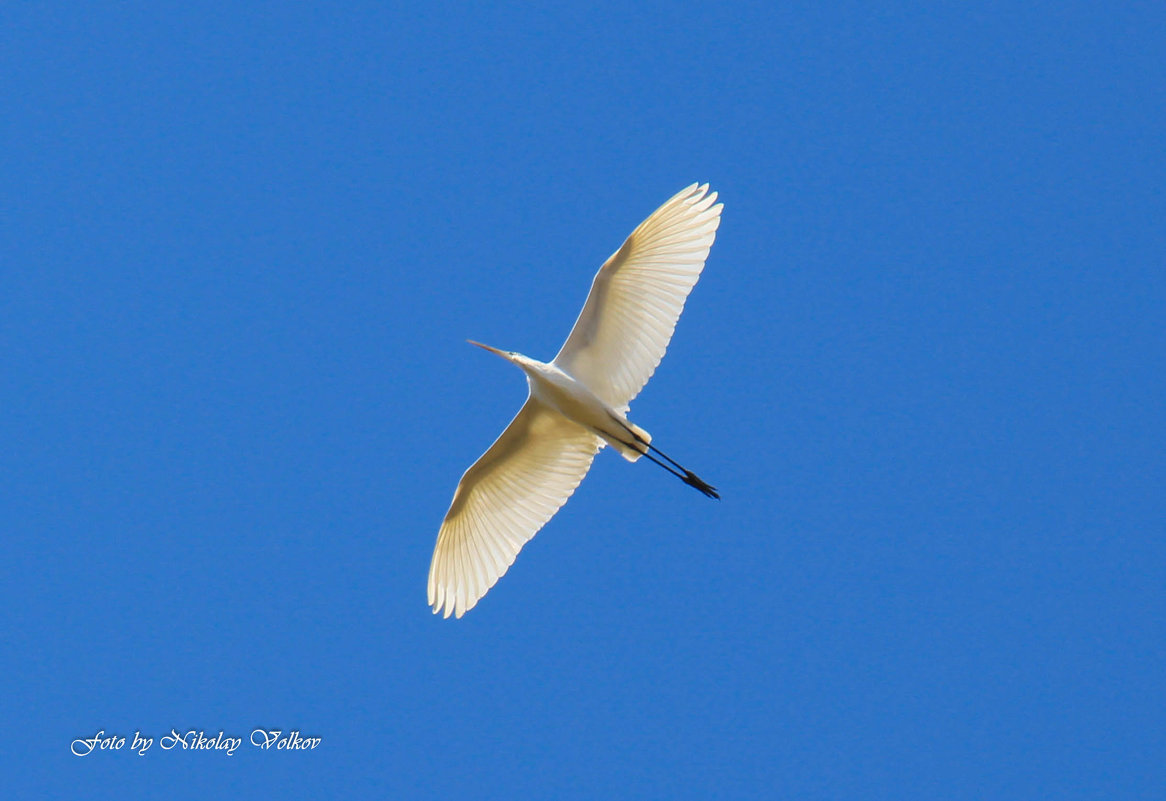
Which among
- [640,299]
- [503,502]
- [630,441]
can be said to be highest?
[640,299]

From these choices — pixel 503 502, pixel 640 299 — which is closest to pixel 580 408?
pixel 640 299

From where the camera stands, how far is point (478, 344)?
8117 mm

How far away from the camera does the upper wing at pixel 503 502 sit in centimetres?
823

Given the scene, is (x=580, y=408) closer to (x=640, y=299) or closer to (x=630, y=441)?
(x=630, y=441)

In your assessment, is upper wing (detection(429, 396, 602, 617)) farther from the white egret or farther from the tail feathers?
the tail feathers

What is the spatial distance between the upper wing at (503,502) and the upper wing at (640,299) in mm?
507

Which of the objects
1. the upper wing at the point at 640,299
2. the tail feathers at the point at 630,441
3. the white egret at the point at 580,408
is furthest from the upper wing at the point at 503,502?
the upper wing at the point at 640,299

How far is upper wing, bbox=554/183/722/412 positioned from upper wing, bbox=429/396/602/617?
507 millimetres

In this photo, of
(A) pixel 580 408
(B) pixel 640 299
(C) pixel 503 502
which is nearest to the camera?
(B) pixel 640 299

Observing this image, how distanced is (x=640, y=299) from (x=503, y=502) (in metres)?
1.73

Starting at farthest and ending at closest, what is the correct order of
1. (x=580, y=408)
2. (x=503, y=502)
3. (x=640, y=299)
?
(x=503, y=502), (x=580, y=408), (x=640, y=299)

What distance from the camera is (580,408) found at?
7.83m

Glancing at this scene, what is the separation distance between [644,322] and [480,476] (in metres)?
1.59

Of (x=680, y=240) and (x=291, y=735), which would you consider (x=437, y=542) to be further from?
(x=680, y=240)
